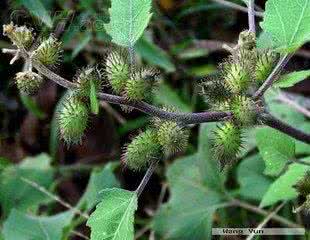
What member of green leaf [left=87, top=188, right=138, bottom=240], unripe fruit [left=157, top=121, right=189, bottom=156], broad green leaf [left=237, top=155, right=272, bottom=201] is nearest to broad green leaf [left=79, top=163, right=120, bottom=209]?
broad green leaf [left=237, top=155, right=272, bottom=201]

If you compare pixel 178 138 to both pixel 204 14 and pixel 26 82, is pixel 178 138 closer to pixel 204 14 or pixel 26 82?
pixel 26 82

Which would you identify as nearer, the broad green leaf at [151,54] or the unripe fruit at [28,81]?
the unripe fruit at [28,81]

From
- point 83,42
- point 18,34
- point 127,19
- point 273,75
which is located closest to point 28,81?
point 18,34

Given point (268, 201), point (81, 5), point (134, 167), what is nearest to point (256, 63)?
point (134, 167)

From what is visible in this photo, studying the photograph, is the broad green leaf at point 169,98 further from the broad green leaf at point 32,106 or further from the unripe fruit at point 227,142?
the unripe fruit at point 227,142

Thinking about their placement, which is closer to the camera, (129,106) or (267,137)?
(129,106)

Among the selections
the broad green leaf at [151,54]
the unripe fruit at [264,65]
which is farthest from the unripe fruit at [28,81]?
the broad green leaf at [151,54]
